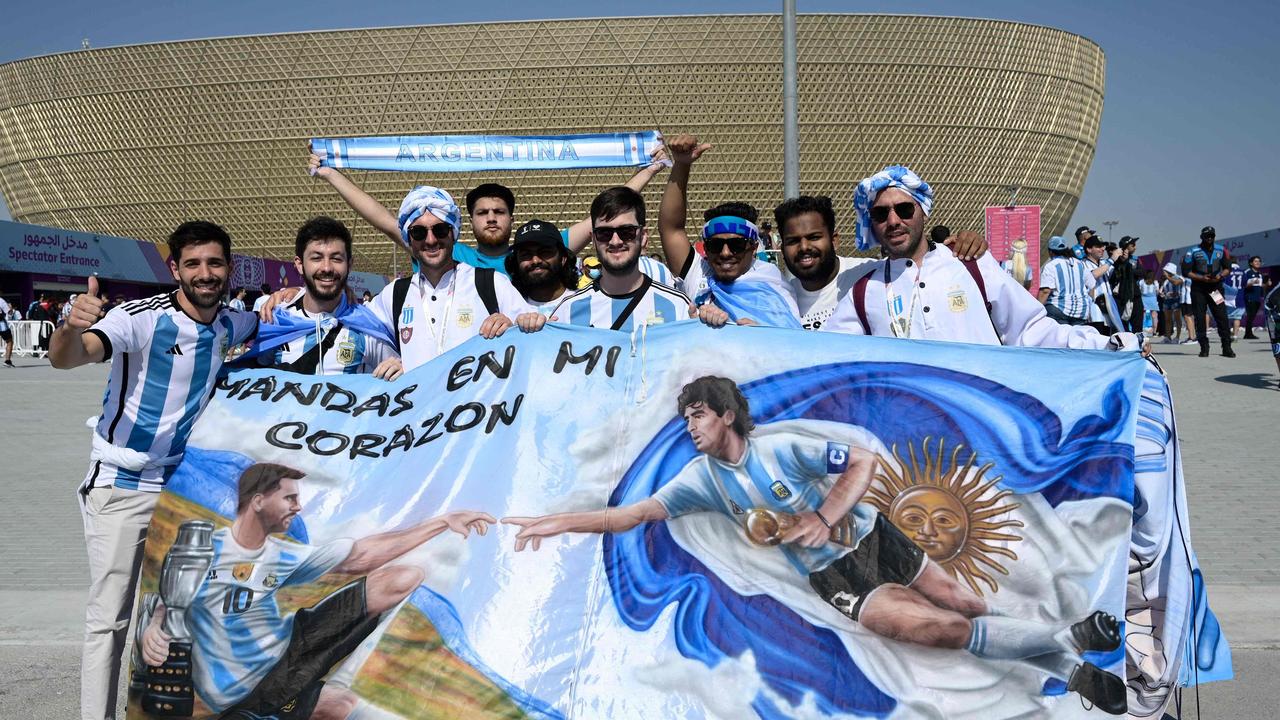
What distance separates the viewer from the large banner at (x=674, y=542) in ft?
11.5

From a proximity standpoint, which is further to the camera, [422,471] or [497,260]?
[497,260]

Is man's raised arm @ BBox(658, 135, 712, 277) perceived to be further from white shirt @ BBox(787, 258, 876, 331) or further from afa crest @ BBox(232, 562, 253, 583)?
afa crest @ BBox(232, 562, 253, 583)

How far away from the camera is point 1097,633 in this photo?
11.3ft

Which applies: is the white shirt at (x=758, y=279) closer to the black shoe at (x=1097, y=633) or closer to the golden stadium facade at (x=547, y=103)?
the black shoe at (x=1097, y=633)

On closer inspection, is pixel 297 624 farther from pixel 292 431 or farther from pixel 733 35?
pixel 733 35

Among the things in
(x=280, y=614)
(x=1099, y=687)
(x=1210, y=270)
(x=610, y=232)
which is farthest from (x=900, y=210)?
(x=1210, y=270)

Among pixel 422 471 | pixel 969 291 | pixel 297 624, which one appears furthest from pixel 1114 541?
pixel 297 624

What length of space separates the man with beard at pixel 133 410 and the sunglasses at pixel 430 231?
946mm

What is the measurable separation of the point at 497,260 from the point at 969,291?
97.4 inches

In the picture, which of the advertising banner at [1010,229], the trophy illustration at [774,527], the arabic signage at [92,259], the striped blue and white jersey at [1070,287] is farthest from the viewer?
the arabic signage at [92,259]

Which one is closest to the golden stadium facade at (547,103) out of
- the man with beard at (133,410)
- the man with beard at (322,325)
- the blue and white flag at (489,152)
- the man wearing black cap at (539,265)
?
the blue and white flag at (489,152)

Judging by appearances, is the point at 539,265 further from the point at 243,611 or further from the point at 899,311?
the point at 243,611

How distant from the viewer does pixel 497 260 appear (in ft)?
18.5

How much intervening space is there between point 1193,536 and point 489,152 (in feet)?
20.2
